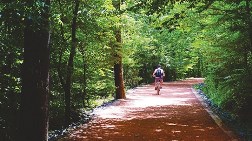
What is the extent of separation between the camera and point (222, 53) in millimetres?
14617

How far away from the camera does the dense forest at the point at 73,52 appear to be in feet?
24.0

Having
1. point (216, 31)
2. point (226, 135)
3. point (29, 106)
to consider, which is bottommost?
point (226, 135)

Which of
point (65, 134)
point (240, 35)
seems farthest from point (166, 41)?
point (65, 134)

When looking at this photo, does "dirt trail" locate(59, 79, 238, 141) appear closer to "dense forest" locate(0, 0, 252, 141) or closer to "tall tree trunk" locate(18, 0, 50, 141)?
"dense forest" locate(0, 0, 252, 141)

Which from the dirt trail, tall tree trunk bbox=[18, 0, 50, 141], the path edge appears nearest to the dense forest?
tall tree trunk bbox=[18, 0, 50, 141]

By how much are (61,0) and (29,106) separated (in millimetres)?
5055

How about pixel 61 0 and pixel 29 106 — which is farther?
pixel 61 0

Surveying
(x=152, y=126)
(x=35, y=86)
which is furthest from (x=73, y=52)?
(x=35, y=86)

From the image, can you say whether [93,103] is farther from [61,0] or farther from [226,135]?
[226,135]

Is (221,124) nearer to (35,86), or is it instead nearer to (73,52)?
(73,52)

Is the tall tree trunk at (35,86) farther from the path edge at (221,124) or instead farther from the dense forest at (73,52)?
the path edge at (221,124)

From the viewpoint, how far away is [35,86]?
24.2 feet

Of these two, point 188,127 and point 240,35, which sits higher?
point 240,35

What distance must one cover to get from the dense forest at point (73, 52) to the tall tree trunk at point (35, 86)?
0.02 m
